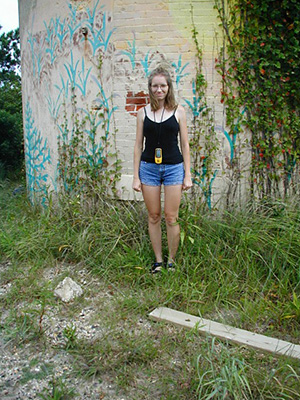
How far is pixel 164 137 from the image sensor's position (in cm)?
335

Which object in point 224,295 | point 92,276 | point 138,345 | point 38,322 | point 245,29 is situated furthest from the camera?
point 245,29

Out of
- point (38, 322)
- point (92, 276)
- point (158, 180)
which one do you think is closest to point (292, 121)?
point (158, 180)

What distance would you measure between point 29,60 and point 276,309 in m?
4.55

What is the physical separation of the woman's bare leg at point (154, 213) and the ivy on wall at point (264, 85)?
1373mm

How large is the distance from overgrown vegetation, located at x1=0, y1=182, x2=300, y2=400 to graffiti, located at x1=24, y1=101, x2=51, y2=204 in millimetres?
712

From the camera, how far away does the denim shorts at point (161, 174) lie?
340 cm

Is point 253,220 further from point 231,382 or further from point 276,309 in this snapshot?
point 231,382

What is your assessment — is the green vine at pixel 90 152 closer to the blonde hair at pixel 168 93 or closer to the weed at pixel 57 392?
the blonde hair at pixel 168 93

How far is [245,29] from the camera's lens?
409cm

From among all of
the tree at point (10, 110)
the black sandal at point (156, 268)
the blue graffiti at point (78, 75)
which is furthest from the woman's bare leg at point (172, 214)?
the tree at point (10, 110)

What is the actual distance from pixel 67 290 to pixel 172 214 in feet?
3.74

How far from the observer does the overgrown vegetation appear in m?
2.36

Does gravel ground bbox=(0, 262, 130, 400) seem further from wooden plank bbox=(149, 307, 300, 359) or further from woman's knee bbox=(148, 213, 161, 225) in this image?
woman's knee bbox=(148, 213, 161, 225)

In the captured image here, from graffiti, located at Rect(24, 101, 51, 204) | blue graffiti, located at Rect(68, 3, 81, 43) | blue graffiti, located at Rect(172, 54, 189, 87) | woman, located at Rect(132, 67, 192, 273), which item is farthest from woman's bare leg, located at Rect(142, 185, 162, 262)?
blue graffiti, located at Rect(68, 3, 81, 43)
